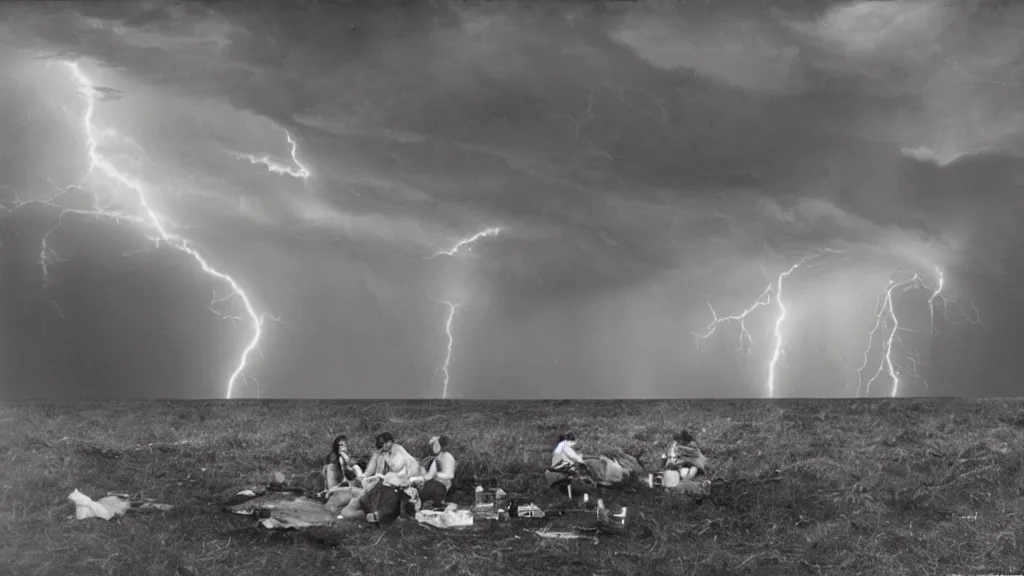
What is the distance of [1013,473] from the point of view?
13195 mm

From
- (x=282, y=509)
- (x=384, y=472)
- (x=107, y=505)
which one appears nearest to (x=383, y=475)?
(x=384, y=472)

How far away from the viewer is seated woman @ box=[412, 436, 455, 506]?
11.3m

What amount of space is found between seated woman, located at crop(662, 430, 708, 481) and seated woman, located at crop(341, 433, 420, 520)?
4.23 metres

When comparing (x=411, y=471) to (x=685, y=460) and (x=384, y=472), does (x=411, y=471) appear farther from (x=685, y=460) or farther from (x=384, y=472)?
(x=685, y=460)

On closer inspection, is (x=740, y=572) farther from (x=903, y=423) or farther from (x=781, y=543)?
(x=903, y=423)

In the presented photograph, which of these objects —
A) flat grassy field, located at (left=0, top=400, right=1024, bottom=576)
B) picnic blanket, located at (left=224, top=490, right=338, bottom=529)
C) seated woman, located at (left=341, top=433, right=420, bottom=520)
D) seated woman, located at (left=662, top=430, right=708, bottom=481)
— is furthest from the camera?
seated woman, located at (left=662, top=430, right=708, bottom=481)

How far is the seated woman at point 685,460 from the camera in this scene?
42.0 feet

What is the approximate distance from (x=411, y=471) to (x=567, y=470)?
2.55 meters

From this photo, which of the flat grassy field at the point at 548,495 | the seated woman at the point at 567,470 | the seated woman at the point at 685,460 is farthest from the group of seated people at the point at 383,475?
the seated woman at the point at 685,460

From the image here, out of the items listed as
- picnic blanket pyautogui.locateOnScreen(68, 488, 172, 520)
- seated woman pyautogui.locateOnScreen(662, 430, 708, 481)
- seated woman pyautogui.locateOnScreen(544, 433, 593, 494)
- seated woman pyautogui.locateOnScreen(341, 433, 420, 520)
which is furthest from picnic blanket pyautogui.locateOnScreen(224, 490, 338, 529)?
seated woman pyautogui.locateOnScreen(662, 430, 708, 481)

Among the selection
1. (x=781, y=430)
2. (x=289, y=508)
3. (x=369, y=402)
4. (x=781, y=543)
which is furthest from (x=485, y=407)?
(x=781, y=543)

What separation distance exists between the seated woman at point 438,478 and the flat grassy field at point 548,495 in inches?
20.5

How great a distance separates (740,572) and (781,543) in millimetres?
1240

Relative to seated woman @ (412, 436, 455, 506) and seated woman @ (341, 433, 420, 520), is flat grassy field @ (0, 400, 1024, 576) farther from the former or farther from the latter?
seated woman @ (341, 433, 420, 520)
